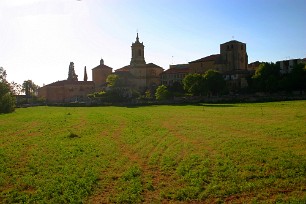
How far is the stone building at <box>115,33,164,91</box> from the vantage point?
105m

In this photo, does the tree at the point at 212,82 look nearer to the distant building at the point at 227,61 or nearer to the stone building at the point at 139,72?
the distant building at the point at 227,61

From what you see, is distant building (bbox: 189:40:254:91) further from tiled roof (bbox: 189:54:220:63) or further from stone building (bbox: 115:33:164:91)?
stone building (bbox: 115:33:164:91)

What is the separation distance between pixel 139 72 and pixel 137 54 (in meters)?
6.37

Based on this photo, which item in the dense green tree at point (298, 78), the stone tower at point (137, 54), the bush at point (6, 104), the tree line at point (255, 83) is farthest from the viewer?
the stone tower at point (137, 54)

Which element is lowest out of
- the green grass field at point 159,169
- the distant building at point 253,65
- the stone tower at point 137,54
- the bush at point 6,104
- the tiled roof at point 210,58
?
the green grass field at point 159,169

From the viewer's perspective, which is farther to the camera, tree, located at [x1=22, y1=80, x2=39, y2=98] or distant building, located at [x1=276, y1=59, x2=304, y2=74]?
tree, located at [x1=22, y1=80, x2=39, y2=98]

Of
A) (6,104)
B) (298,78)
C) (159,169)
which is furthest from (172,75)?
(159,169)

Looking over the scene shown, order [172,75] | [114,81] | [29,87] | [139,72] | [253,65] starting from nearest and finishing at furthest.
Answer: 1. [114,81]
2. [139,72]
3. [172,75]
4. [253,65]
5. [29,87]

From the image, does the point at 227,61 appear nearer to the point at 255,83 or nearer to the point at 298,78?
the point at 255,83

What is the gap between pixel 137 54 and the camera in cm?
10856

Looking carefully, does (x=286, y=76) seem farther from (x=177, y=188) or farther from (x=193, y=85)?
(x=177, y=188)

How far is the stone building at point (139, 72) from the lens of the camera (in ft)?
344

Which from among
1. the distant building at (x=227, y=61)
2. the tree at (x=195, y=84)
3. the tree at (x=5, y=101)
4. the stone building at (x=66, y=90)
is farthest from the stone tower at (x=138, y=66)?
the tree at (x=5, y=101)

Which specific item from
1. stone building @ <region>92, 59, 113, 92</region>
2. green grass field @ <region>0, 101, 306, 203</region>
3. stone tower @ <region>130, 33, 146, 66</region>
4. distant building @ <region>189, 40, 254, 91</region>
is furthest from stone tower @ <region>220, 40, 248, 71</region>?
green grass field @ <region>0, 101, 306, 203</region>
